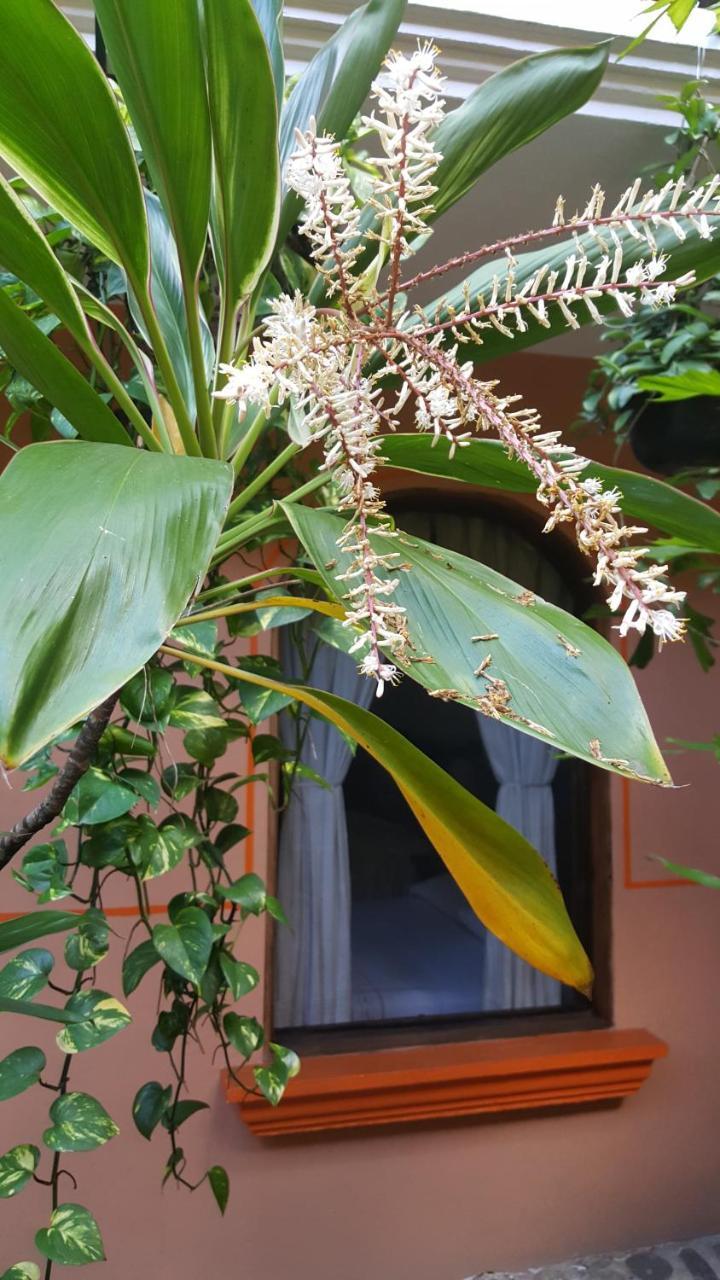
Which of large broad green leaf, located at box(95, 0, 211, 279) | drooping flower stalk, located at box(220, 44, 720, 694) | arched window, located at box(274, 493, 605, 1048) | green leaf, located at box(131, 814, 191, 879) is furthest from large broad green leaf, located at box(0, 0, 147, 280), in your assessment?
arched window, located at box(274, 493, 605, 1048)

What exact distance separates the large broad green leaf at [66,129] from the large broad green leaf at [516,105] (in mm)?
261

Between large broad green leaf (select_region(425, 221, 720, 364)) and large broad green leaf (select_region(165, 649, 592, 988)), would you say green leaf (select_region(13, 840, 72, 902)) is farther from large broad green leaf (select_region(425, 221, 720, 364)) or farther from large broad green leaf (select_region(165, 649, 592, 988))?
large broad green leaf (select_region(425, 221, 720, 364))

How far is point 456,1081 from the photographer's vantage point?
1883mm

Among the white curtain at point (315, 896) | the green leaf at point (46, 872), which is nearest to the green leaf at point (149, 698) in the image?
the green leaf at point (46, 872)

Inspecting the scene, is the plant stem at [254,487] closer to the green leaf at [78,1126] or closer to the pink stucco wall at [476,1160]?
the green leaf at [78,1126]

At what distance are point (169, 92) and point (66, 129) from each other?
6 cm

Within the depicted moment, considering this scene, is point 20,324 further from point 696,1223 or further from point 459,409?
point 696,1223

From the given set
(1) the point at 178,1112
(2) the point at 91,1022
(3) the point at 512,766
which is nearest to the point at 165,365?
(2) the point at 91,1022

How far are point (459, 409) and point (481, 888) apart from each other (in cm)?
25

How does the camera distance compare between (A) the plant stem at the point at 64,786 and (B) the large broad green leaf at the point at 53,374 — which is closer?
(B) the large broad green leaf at the point at 53,374

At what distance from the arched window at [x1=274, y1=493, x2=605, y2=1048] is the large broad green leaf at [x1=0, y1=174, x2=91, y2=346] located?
1403 millimetres

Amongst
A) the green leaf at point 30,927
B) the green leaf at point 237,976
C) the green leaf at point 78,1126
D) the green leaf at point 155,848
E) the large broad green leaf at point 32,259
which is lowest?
the green leaf at point 78,1126

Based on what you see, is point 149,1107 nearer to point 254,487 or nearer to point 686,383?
point 254,487

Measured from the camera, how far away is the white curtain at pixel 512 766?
214 centimetres
